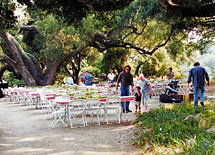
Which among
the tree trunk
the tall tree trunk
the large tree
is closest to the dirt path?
the large tree

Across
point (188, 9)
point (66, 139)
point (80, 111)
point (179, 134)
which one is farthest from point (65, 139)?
point (188, 9)

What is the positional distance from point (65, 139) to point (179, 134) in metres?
2.74

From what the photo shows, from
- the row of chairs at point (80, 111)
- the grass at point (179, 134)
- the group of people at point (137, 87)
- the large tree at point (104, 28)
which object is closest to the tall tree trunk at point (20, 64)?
the large tree at point (104, 28)

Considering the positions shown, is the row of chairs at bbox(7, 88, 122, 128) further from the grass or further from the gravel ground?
the grass

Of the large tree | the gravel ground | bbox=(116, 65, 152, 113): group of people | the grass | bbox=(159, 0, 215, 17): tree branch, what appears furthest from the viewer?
bbox=(116, 65, 152, 113): group of people

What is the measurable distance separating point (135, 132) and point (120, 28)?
12.4m

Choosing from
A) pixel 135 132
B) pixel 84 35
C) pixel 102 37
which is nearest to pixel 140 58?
pixel 102 37

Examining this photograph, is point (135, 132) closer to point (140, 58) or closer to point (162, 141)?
point (162, 141)

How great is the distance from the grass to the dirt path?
15.3 inches

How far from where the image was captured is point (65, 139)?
21.7 ft

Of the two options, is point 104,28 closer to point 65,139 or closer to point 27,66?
point 27,66

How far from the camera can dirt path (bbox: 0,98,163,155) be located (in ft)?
18.4

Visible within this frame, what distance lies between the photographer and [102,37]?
68.9 feet

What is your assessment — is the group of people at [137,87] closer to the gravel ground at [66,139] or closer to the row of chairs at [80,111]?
the row of chairs at [80,111]
